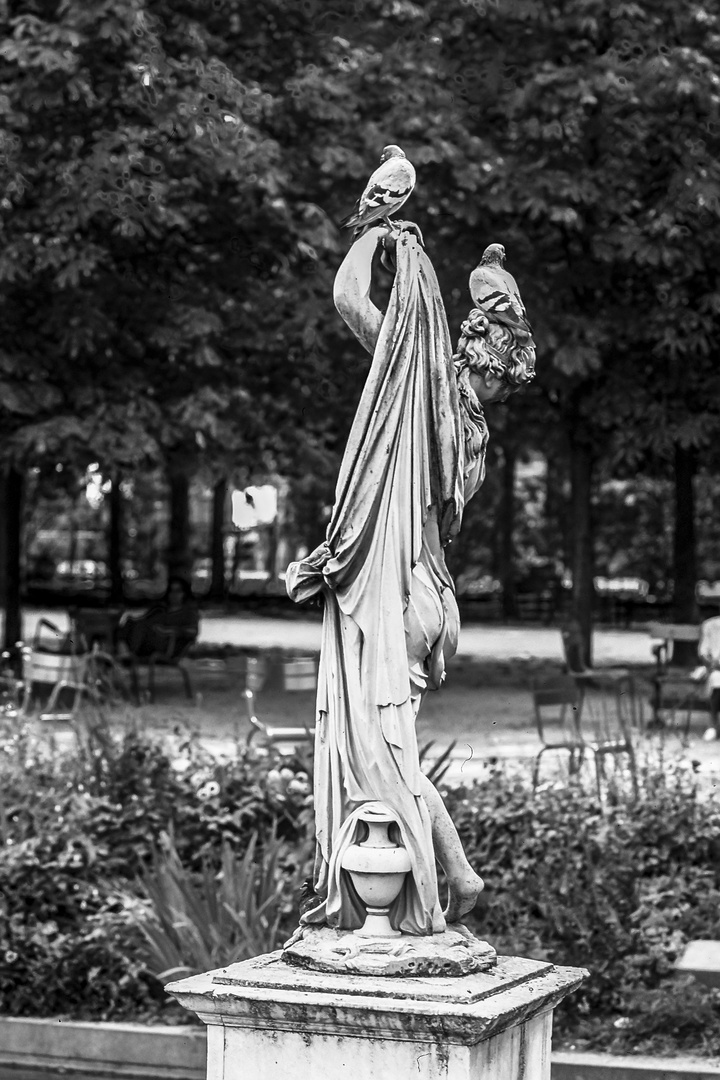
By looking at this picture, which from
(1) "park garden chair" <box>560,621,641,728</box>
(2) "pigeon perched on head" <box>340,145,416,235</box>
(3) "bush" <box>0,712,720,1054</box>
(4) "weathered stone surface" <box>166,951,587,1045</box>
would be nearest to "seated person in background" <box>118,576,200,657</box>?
(1) "park garden chair" <box>560,621,641,728</box>

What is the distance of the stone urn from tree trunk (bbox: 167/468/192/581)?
1199 inches

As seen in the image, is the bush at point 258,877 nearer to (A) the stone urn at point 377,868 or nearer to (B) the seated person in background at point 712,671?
(A) the stone urn at point 377,868

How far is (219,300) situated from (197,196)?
1.21m

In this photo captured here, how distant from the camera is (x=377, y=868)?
5.11 metres

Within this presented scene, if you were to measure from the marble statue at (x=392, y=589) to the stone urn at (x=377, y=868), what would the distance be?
0.07 ft

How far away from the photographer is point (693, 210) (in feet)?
66.7

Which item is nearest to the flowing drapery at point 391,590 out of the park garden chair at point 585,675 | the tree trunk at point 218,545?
the park garden chair at point 585,675

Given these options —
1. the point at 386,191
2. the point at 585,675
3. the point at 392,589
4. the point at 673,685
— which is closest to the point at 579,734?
the point at 392,589

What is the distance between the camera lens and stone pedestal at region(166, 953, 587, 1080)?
4801mm

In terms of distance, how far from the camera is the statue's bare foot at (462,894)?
5.36m

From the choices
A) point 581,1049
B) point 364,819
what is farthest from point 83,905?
point 364,819

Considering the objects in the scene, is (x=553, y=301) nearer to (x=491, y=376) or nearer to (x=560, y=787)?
(x=560, y=787)

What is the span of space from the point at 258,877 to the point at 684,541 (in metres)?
17.8

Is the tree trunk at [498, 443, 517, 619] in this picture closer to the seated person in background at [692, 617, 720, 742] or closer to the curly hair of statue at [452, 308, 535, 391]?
the seated person in background at [692, 617, 720, 742]
